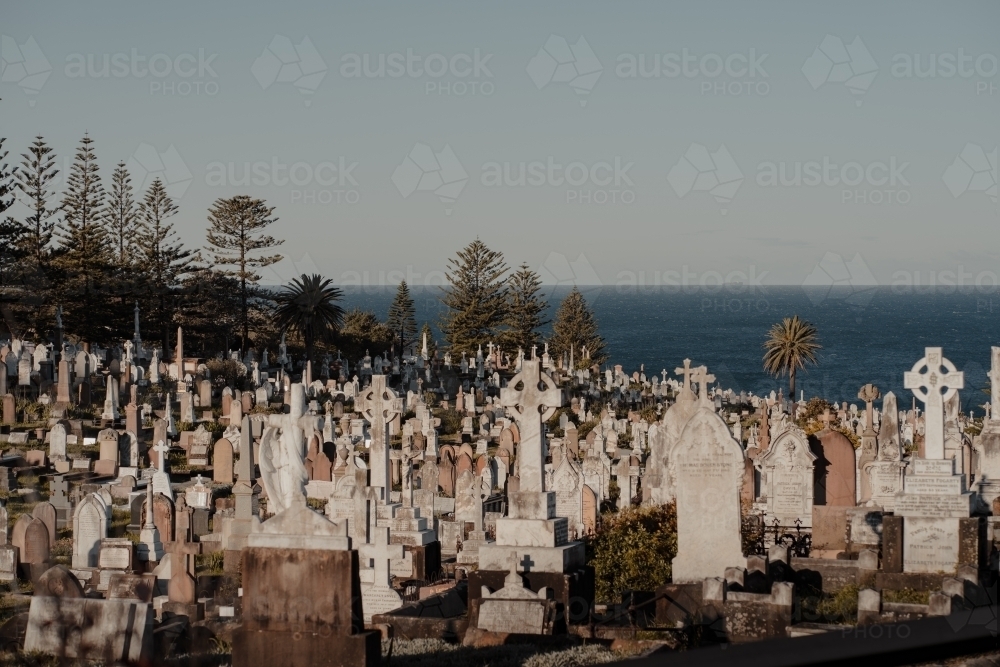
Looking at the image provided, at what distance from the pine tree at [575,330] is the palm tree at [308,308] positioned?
18.0m

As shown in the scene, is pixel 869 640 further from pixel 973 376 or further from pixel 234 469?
pixel 973 376

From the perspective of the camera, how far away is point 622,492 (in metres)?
18.7

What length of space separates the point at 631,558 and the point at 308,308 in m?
35.3

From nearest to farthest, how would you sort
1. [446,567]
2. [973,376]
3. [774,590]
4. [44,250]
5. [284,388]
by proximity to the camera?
1. [774,590]
2. [446,567]
3. [284,388]
4. [44,250]
5. [973,376]

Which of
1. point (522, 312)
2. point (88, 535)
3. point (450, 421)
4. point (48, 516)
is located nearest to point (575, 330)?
point (522, 312)

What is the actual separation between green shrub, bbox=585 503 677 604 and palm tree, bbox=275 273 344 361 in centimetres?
3365

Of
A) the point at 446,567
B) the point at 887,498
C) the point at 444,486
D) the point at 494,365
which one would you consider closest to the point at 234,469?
the point at 444,486

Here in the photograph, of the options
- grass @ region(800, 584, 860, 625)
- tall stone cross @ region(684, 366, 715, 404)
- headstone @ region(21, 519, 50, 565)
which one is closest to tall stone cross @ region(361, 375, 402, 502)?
tall stone cross @ region(684, 366, 715, 404)

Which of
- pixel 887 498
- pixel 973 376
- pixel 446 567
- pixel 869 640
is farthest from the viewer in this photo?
pixel 973 376

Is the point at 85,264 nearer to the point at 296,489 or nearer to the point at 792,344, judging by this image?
the point at 792,344

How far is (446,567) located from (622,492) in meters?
5.93

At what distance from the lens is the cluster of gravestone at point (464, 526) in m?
7.09

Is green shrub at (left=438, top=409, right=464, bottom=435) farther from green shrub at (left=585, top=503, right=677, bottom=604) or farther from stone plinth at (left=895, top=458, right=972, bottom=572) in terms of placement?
stone plinth at (left=895, top=458, right=972, bottom=572)

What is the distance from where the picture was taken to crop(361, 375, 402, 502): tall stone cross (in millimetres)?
13203
